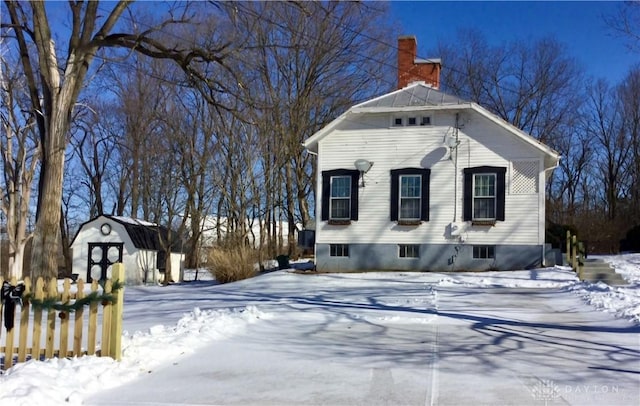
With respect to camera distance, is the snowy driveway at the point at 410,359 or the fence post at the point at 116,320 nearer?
the snowy driveway at the point at 410,359

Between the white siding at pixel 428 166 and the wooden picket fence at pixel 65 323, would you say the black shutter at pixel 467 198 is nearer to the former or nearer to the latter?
the white siding at pixel 428 166

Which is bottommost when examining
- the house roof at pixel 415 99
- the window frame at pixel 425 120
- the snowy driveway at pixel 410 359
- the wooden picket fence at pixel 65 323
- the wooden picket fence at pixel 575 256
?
the snowy driveway at pixel 410 359

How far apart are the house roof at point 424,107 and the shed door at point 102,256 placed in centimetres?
1177

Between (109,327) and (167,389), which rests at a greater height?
(109,327)

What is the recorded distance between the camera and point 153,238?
102ft

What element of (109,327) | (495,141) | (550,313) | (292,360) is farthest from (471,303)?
(495,141)

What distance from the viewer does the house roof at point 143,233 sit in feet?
93.9

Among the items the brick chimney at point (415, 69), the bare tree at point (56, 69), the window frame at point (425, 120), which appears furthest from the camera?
the brick chimney at point (415, 69)

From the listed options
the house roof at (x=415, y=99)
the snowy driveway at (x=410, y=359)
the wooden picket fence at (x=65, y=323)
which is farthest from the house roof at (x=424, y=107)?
the wooden picket fence at (x=65, y=323)

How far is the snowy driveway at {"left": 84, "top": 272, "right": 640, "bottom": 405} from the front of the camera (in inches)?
228

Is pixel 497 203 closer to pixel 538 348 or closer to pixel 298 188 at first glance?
pixel 538 348

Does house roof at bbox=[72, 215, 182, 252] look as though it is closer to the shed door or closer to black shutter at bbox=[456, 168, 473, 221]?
the shed door

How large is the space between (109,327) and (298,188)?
2728 centimetres

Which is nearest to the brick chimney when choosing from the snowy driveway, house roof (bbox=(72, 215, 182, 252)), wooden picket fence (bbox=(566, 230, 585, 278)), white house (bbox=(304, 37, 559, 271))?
white house (bbox=(304, 37, 559, 271))
